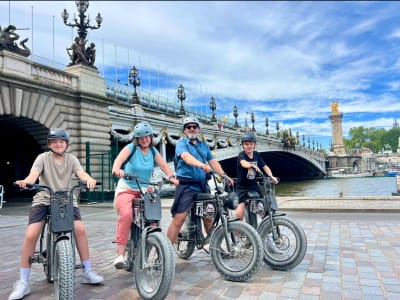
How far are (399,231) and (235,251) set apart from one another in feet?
14.0

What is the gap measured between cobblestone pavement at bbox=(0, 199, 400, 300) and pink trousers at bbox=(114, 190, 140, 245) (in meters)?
0.50

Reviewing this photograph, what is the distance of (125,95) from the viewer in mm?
49219

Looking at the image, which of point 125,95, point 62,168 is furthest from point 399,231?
point 125,95

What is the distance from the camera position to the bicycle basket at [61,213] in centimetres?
329

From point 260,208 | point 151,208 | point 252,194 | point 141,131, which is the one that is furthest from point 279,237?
point 141,131

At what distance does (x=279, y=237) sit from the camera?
4.44 metres

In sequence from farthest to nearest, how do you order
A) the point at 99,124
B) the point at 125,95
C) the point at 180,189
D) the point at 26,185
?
the point at 125,95
the point at 99,124
the point at 180,189
the point at 26,185

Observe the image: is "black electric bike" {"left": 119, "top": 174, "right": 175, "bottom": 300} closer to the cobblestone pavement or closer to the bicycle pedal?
the cobblestone pavement

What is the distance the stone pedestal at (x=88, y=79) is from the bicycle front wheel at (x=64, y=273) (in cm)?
1496

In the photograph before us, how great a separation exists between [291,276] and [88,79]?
15884 mm

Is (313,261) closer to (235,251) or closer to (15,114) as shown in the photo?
(235,251)

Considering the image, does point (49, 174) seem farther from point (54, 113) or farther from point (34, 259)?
point (54, 113)

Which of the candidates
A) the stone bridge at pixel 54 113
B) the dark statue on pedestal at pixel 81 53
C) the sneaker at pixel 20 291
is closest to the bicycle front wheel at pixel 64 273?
the sneaker at pixel 20 291

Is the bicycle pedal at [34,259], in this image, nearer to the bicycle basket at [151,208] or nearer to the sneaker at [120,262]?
the sneaker at [120,262]
